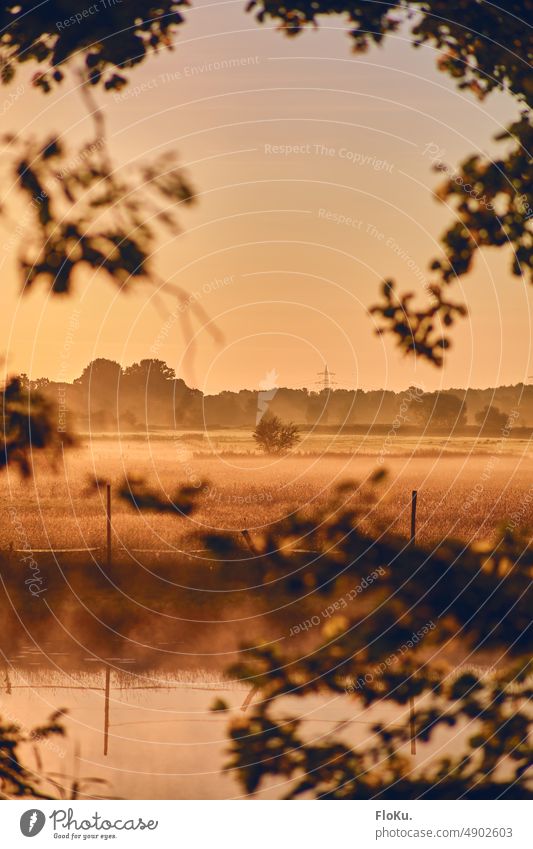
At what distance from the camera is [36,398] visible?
6348 millimetres

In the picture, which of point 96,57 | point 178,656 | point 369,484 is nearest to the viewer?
point 369,484

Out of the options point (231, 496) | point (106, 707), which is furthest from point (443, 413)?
point (106, 707)

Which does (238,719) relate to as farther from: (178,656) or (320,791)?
(178,656)

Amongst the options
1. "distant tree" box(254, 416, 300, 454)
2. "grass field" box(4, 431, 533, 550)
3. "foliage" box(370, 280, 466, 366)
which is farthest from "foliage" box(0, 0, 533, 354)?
"distant tree" box(254, 416, 300, 454)

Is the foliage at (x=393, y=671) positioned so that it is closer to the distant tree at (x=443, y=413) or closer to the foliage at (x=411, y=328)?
the foliage at (x=411, y=328)

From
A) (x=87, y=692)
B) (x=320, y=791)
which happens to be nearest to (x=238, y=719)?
(x=320, y=791)

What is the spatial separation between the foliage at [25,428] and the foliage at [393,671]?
4.96 feet

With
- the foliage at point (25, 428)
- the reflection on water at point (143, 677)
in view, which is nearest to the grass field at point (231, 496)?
the reflection on water at point (143, 677)

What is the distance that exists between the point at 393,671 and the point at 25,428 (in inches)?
106

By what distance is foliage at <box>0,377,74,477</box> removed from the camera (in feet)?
20.7

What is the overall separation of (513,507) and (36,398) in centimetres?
2080

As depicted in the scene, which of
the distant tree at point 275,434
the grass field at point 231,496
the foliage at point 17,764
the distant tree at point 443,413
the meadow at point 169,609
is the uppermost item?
the distant tree at point 443,413

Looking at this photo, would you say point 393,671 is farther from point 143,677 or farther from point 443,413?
point 443,413

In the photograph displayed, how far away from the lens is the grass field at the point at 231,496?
66.7ft
